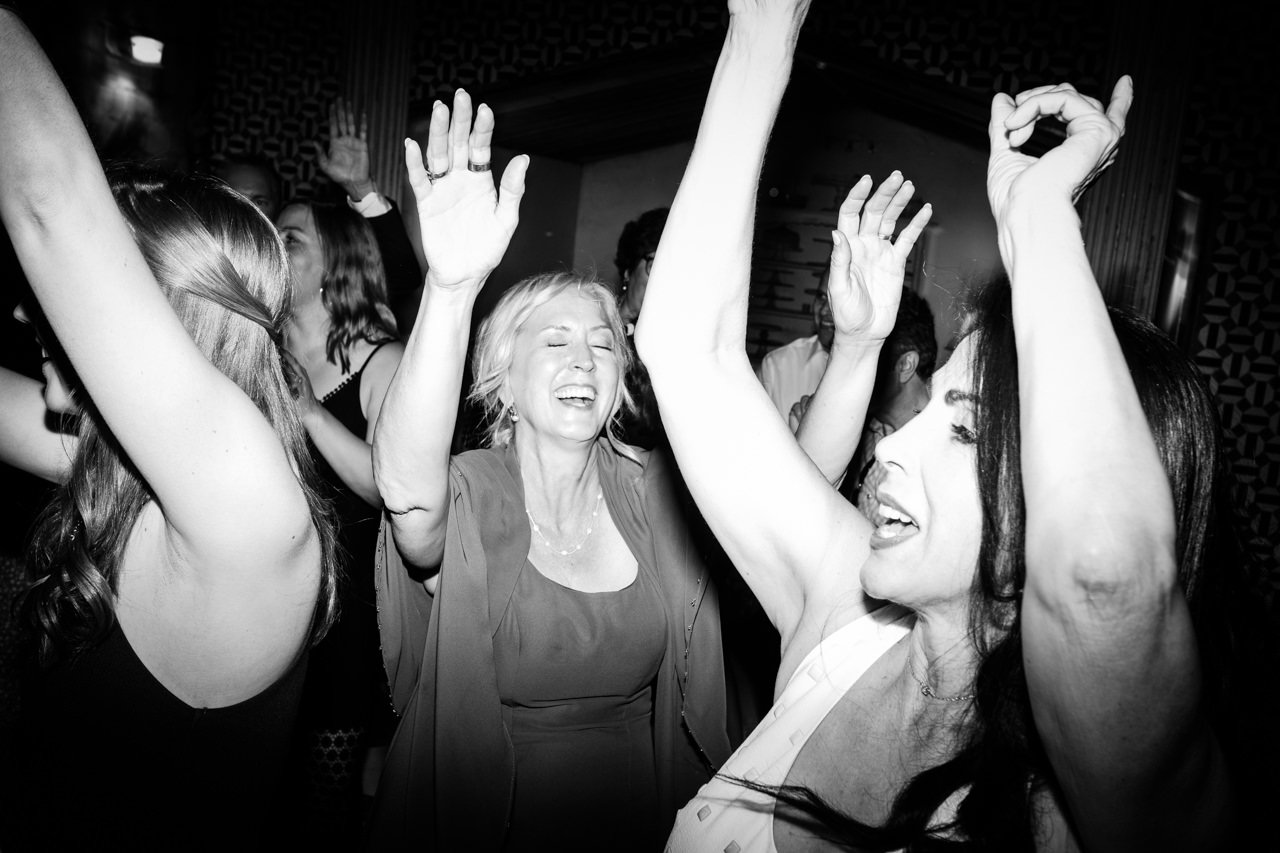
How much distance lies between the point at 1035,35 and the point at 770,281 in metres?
2.50

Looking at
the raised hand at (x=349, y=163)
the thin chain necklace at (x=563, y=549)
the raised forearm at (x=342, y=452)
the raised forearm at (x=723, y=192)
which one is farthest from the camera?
the raised hand at (x=349, y=163)

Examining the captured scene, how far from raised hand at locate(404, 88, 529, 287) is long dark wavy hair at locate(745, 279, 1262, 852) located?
0.78 m

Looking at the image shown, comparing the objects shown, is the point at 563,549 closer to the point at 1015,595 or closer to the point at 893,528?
the point at 893,528

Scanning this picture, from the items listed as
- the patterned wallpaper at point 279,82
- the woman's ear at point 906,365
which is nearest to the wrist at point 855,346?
the woman's ear at point 906,365

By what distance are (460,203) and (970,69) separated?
3542mm

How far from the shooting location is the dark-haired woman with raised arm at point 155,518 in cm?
88

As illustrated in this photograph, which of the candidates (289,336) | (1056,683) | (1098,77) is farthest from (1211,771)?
(1098,77)

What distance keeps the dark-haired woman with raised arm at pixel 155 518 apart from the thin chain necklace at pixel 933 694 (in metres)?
0.78

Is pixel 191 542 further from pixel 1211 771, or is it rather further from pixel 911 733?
pixel 1211 771

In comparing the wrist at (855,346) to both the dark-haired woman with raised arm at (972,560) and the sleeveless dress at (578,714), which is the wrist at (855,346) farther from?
the sleeveless dress at (578,714)

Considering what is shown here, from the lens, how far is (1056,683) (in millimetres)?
727

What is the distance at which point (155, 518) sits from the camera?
1110 mm

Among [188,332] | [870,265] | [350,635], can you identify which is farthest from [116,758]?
[350,635]

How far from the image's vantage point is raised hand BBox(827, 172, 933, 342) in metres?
1.66
